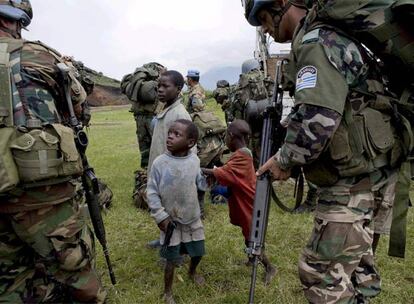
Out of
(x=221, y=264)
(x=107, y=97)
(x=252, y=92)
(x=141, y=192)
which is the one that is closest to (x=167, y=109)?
(x=221, y=264)

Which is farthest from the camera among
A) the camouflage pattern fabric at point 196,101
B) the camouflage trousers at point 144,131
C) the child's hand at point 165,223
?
the camouflage pattern fabric at point 196,101

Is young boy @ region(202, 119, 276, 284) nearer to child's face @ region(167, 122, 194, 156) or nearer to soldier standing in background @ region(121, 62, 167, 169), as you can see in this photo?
child's face @ region(167, 122, 194, 156)

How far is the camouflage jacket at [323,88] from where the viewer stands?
6.00ft

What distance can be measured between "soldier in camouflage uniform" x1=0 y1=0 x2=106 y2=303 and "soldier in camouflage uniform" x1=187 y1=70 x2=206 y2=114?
378 centimetres

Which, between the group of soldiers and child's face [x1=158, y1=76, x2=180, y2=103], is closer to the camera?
the group of soldiers

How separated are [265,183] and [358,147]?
59 centimetres

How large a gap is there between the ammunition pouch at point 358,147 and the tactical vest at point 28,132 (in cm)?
139

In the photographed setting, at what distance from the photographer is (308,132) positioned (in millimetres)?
1883

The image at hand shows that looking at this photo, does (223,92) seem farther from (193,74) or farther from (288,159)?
(288,159)

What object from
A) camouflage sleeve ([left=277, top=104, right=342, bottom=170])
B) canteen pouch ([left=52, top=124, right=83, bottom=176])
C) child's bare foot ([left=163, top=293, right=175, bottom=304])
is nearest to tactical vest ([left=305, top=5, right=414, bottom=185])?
camouflage sleeve ([left=277, top=104, right=342, bottom=170])

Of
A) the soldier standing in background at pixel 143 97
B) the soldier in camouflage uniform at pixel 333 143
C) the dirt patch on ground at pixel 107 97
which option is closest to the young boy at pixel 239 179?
the soldier in camouflage uniform at pixel 333 143

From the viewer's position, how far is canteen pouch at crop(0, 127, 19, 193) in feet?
6.64

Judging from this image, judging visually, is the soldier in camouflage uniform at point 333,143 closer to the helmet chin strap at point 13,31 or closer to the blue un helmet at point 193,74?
the helmet chin strap at point 13,31

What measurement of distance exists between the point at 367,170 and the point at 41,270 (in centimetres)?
201
